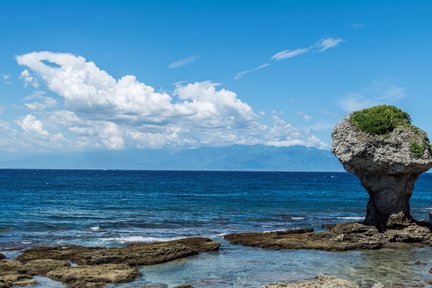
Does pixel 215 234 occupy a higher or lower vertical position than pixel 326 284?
lower

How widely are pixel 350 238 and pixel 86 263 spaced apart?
72.0 feet

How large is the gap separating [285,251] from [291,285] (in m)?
15.9

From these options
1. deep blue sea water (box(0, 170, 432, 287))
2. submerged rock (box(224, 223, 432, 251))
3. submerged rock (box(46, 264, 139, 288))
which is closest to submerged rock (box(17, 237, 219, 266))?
deep blue sea water (box(0, 170, 432, 287))

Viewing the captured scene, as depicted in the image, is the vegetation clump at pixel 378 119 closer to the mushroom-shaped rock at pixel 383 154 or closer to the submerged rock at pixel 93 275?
the mushroom-shaped rock at pixel 383 154

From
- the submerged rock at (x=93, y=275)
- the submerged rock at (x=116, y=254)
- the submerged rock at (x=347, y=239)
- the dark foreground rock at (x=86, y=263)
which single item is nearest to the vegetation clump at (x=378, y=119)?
the submerged rock at (x=347, y=239)

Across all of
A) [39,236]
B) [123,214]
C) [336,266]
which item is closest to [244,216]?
[123,214]

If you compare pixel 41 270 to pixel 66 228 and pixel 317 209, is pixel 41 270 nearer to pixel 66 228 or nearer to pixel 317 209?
pixel 66 228

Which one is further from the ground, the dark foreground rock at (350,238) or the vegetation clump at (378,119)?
the vegetation clump at (378,119)

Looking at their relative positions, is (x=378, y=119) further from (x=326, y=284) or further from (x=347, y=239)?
(x=326, y=284)

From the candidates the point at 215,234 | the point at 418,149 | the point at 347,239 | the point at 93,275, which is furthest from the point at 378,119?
the point at 93,275

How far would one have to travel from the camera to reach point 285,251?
39.6 m

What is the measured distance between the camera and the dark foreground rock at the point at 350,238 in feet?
134

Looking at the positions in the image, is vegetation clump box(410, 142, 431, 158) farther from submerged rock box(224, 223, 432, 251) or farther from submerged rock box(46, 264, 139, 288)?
submerged rock box(46, 264, 139, 288)

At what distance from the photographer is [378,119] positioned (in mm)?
46375
